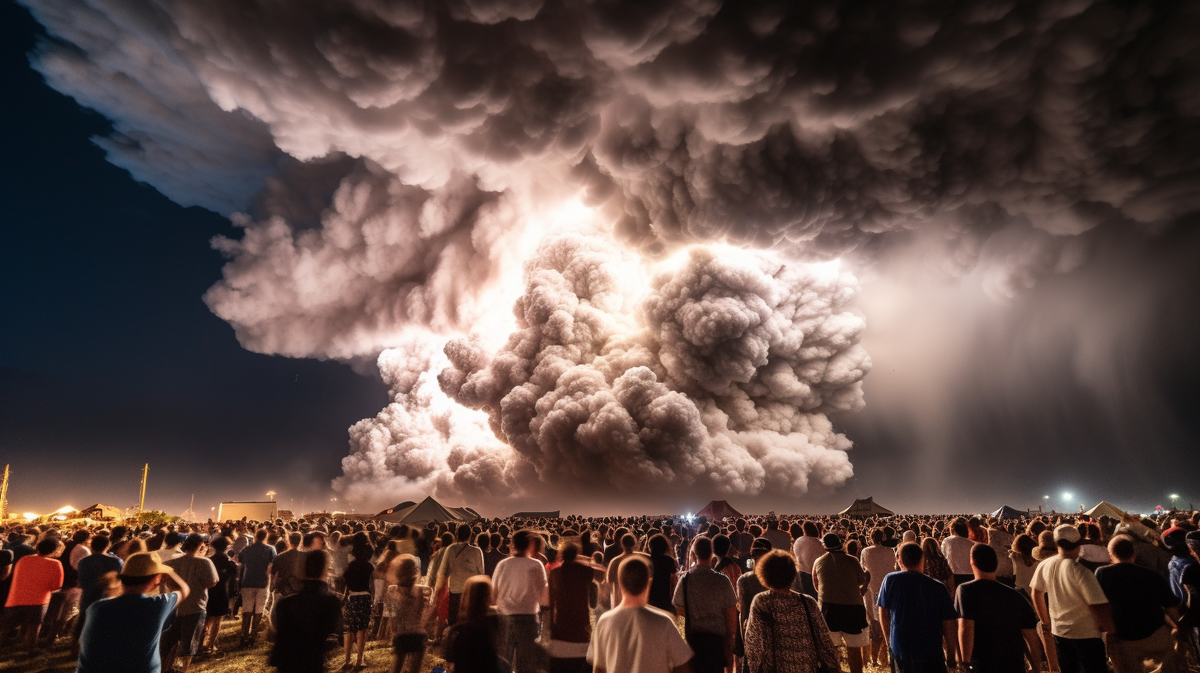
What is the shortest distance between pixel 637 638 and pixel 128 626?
3856 millimetres

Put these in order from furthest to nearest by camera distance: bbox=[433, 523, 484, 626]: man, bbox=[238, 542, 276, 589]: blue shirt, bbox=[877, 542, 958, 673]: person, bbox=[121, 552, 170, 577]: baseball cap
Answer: bbox=[238, 542, 276, 589]: blue shirt
bbox=[433, 523, 484, 626]: man
bbox=[877, 542, 958, 673]: person
bbox=[121, 552, 170, 577]: baseball cap

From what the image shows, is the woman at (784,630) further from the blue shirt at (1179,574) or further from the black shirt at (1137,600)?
the blue shirt at (1179,574)

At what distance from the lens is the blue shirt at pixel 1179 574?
6.87 metres

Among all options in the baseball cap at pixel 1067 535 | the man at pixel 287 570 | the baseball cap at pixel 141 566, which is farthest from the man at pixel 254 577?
the baseball cap at pixel 1067 535

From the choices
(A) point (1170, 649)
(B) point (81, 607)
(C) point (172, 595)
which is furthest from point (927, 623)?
(B) point (81, 607)

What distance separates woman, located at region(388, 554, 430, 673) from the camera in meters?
7.06

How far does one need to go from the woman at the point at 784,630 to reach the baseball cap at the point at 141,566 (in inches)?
181

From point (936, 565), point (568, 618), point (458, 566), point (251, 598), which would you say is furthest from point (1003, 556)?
point (251, 598)

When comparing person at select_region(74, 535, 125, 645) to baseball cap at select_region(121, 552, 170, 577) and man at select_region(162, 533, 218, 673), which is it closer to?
man at select_region(162, 533, 218, 673)

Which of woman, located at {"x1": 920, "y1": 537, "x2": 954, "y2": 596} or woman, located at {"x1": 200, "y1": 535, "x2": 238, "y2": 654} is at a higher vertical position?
woman, located at {"x1": 920, "y1": 537, "x2": 954, "y2": 596}

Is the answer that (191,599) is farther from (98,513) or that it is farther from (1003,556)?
(98,513)

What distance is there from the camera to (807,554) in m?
9.42

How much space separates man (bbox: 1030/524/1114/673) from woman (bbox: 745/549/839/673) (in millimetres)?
A: 3478

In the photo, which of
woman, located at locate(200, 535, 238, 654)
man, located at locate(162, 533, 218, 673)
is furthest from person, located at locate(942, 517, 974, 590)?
woman, located at locate(200, 535, 238, 654)
